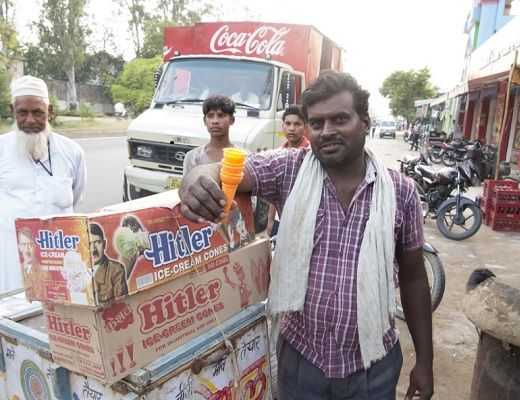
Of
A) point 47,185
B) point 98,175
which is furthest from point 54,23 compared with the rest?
point 47,185

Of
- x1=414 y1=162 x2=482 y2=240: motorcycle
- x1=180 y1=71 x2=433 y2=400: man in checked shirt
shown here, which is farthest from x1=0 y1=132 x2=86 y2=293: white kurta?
x1=414 y1=162 x2=482 y2=240: motorcycle

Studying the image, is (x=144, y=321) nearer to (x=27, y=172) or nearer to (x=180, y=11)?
(x=27, y=172)

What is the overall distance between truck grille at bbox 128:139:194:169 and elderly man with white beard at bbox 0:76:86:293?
2.79 meters

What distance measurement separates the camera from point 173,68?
607cm

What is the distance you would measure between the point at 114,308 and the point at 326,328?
2.15 feet

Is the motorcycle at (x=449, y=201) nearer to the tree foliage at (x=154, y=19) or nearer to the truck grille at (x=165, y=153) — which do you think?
the truck grille at (x=165, y=153)

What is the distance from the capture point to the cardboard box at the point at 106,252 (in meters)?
0.99

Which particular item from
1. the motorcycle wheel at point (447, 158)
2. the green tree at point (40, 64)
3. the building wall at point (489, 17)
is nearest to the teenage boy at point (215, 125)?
the motorcycle wheel at point (447, 158)

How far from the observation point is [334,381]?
54.8 inches

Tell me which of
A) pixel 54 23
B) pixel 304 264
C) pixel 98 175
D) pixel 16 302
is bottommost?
pixel 98 175

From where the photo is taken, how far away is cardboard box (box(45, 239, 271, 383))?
3.59ft

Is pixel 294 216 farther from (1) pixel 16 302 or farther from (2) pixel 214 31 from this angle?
(2) pixel 214 31

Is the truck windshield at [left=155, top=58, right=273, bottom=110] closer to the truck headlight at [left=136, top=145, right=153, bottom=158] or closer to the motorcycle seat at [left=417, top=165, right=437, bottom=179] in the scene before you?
the truck headlight at [left=136, top=145, right=153, bottom=158]

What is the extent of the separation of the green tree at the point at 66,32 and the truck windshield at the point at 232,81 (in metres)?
29.3
